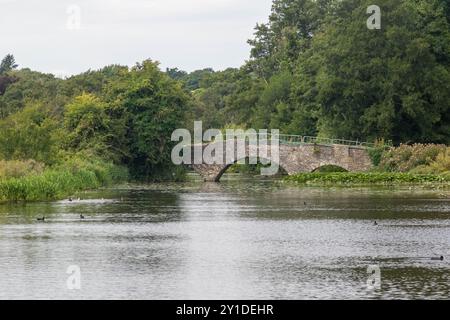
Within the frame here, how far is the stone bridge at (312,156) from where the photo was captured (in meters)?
80.2

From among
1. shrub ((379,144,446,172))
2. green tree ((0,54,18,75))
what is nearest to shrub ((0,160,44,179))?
shrub ((379,144,446,172))

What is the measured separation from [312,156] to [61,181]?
87.1 ft

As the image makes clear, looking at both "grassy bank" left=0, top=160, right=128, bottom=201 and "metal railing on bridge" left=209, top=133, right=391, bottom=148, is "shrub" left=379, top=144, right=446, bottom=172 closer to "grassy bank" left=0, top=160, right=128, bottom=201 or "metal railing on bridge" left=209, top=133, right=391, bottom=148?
"metal railing on bridge" left=209, top=133, right=391, bottom=148

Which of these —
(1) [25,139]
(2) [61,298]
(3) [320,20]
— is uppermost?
(3) [320,20]

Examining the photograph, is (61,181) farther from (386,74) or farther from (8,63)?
(8,63)

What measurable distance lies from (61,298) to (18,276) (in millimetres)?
3443

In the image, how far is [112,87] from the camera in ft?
289

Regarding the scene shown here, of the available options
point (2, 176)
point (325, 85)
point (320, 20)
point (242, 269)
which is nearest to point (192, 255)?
point (242, 269)

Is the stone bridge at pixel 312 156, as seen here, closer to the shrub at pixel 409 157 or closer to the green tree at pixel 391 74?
the green tree at pixel 391 74

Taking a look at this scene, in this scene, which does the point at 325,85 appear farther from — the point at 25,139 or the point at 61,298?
the point at 61,298

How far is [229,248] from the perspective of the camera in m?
35.0

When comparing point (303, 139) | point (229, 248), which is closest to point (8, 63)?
point (303, 139)

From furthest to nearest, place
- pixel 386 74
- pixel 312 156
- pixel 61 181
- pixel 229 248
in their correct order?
pixel 312 156 < pixel 386 74 < pixel 61 181 < pixel 229 248

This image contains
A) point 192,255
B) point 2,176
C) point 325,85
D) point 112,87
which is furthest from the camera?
point 112,87
